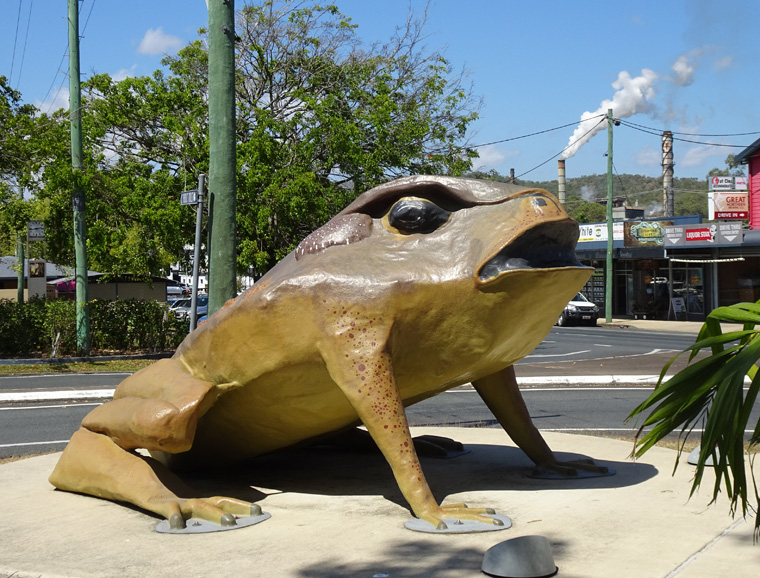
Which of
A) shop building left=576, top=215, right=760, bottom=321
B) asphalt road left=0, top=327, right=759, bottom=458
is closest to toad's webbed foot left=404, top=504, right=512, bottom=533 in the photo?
asphalt road left=0, top=327, right=759, bottom=458

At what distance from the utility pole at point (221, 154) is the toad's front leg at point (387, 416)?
10.2 feet

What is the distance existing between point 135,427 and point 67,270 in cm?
3177

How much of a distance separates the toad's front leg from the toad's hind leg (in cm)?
102

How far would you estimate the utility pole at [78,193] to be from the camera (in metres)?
17.7

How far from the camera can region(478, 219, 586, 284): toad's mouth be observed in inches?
188

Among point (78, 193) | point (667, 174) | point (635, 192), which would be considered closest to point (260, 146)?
point (78, 193)

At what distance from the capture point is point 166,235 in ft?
60.2

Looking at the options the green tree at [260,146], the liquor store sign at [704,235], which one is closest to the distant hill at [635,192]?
the liquor store sign at [704,235]

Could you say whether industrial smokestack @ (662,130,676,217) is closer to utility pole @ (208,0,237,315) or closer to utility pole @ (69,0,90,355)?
utility pole @ (69,0,90,355)

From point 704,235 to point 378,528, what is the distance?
31029 mm

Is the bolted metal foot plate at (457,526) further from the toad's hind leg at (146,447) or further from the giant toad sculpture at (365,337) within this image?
the toad's hind leg at (146,447)

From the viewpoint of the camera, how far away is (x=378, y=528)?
15.7ft

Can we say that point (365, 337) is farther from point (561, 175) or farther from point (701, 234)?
point (561, 175)

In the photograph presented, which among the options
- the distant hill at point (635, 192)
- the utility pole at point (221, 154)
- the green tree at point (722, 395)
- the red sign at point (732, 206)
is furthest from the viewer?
the distant hill at point (635, 192)
